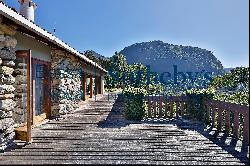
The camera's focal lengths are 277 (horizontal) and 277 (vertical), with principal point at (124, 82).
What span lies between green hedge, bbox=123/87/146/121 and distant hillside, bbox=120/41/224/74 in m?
113

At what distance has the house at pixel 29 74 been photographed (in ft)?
17.4

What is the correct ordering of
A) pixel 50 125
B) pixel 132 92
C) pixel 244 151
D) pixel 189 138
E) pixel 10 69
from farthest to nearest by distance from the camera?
pixel 132 92, pixel 50 125, pixel 189 138, pixel 10 69, pixel 244 151

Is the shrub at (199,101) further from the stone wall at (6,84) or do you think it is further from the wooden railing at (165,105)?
the stone wall at (6,84)

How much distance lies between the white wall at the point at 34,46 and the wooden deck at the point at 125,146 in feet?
6.62

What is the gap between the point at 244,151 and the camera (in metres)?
5.10

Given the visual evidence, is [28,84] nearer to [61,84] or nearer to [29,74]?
[29,74]

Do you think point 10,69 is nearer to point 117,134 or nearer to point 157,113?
point 117,134

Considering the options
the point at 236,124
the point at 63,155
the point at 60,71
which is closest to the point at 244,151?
the point at 236,124

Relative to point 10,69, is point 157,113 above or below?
below

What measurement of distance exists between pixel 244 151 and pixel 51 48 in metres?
6.60

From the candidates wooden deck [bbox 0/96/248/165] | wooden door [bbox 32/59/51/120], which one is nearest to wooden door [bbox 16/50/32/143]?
wooden deck [bbox 0/96/248/165]

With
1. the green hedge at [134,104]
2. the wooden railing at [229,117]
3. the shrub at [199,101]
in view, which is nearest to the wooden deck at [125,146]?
the wooden railing at [229,117]

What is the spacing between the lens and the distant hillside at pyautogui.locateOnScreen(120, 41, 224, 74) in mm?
128750

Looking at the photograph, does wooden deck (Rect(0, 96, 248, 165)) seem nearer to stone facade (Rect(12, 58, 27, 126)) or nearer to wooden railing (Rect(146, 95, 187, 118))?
stone facade (Rect(12, 58, 27, 126))
